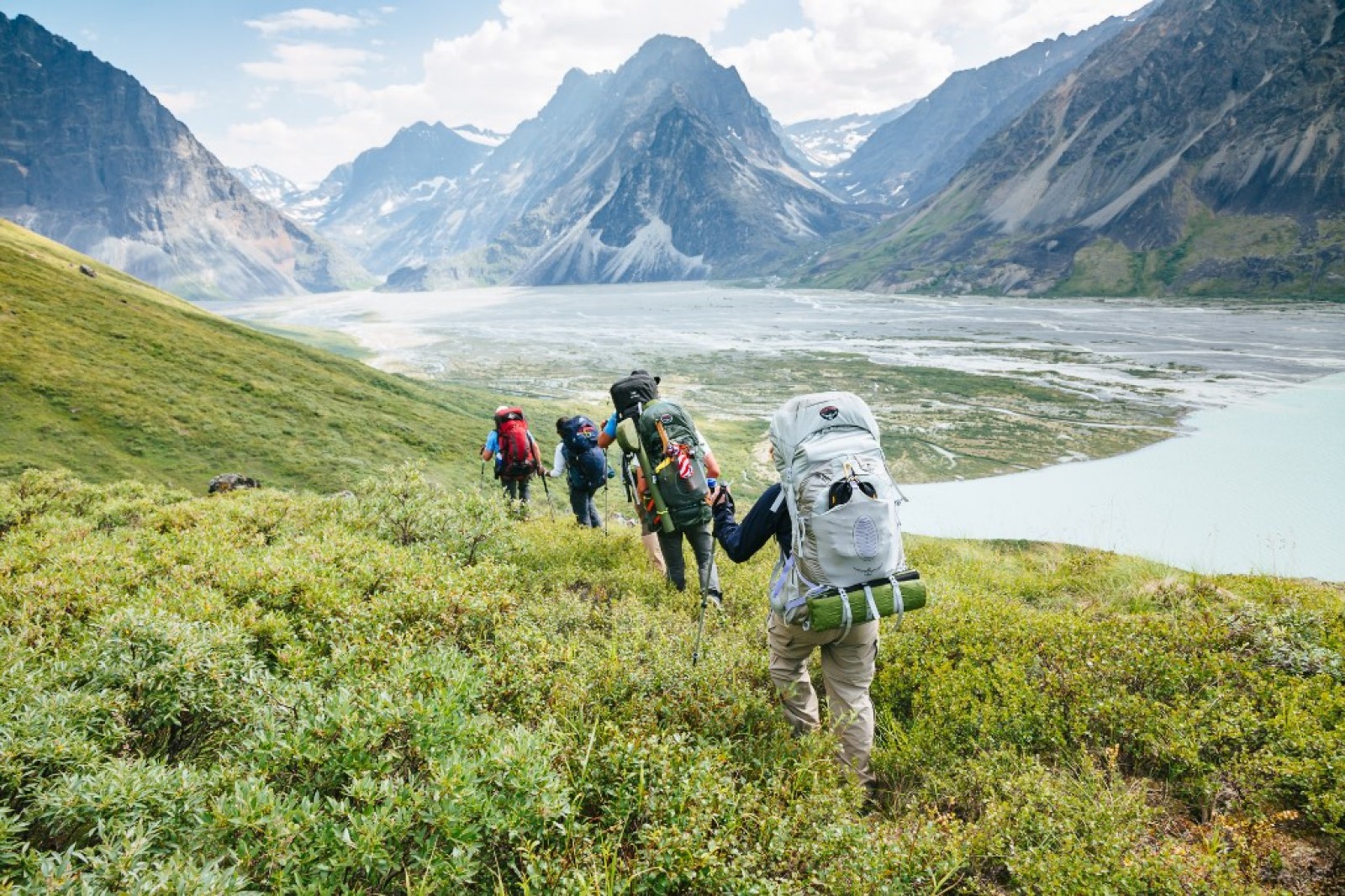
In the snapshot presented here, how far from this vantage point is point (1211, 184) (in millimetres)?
157750

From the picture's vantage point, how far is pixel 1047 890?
11.8 ft

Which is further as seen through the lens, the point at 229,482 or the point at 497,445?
the point at 229,482

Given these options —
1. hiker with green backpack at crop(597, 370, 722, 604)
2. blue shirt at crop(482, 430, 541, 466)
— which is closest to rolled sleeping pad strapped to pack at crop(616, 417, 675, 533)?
hiker with green backpack at crop(597, 370, 722, 604)

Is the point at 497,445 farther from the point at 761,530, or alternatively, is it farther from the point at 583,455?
the point at 761,530

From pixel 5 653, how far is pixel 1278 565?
3166cm

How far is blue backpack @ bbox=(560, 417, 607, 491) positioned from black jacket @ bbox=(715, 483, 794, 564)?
6.86 meters

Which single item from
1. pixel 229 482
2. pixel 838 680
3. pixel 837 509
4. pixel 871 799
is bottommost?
pixel 229 482

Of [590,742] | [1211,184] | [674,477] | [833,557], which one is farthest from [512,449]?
[1211,184]

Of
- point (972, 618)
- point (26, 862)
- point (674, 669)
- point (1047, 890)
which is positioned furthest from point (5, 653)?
point (972, 618)

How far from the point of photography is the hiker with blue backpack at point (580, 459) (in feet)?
40.9

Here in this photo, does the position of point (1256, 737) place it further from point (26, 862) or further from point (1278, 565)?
point (1278, 565)

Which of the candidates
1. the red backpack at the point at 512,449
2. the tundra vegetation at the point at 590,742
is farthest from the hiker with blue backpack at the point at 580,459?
the tundra vegetation at the point at 590,742

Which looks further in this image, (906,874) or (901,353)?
(901,353)

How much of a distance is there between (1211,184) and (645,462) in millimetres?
215069
